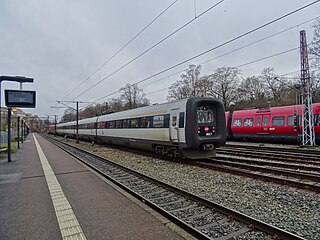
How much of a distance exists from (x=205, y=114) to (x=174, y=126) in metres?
1.53

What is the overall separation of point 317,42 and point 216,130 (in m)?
20.4

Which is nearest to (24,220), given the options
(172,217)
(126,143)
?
(172,217)

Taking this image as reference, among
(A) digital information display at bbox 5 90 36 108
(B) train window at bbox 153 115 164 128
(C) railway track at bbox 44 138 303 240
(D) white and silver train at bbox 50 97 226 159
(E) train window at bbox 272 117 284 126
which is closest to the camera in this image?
(C) railway track at bbox 44 138 303 240

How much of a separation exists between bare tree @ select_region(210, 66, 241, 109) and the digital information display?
39450 millimetres

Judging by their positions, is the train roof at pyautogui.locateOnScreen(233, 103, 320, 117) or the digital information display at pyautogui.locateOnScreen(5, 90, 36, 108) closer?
the digital information display at pyautogui.locateOnScreen(5, 90, 36, 108)

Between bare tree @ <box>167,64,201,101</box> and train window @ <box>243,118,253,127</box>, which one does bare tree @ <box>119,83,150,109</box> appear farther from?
train window @ <box>243,118,253,127</box>

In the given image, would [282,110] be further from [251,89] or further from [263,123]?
[251,89]

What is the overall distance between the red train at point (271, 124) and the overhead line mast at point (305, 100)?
2.33ft

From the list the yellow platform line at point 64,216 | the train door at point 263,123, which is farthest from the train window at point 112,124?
the yellow platform line at point 64,216

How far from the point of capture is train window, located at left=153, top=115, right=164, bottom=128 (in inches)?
528


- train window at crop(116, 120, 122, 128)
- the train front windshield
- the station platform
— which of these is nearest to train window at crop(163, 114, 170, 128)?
the train front windshield

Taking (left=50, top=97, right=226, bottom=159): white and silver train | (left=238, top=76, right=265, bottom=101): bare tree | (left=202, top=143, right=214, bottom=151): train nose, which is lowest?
(left=202, top=143, right=214, bottom=151): train nose

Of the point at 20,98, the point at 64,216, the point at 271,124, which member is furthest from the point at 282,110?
the point at 64,216

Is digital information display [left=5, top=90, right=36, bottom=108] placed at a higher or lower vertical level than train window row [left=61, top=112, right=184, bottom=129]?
higher
